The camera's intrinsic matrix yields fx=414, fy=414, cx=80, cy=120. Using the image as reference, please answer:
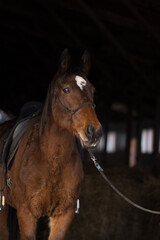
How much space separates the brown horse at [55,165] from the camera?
124 inches

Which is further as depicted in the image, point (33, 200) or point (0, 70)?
point (0, 70)

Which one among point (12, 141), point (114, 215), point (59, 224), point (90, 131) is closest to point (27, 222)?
point (59, 224)

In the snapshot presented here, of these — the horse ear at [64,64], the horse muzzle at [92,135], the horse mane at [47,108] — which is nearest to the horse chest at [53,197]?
the horse mane at [47,108]

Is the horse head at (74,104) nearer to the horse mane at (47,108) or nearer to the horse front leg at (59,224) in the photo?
the horse mane at (47,108)

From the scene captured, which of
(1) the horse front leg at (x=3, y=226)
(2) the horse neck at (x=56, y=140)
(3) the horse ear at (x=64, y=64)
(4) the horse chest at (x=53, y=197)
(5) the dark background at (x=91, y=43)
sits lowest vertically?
(1) the horse front leg at (x=3, y=226)

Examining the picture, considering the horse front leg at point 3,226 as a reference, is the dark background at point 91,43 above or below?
above

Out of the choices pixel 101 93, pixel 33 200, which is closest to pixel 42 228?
pixel 33 200

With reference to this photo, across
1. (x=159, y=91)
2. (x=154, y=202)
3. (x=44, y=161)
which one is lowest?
(x=154, y=202)

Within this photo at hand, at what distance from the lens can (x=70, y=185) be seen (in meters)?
3.29

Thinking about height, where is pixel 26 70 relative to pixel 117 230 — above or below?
above

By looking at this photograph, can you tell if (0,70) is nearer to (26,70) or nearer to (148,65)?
(26,70)

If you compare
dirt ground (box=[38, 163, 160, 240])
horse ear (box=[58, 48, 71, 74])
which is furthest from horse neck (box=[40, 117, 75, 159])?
dirt ground (box=[38, 163, 160, 240])

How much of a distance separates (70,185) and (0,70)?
10.7 metres

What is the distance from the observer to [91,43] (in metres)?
10.3
